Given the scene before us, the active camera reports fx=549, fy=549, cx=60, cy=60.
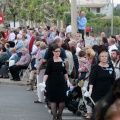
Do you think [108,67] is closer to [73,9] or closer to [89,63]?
[89,63]

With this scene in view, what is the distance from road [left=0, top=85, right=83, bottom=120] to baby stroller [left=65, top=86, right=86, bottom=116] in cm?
18

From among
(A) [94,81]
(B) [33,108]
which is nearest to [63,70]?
(A) [94,81]

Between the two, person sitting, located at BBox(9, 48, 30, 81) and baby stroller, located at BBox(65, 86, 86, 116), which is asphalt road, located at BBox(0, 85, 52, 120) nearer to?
baby stroller, located at BBox(65, 86, 86, 116)

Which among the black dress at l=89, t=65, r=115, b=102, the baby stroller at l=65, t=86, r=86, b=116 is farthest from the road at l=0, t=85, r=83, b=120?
the black dress at l=89, t=65, r=115, b=102

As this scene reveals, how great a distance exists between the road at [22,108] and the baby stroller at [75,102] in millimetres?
184

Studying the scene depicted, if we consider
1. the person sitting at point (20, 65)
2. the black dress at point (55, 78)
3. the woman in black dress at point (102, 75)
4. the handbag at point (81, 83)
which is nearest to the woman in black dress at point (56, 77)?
the black dress at point (55, 78)

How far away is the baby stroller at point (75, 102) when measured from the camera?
41.1 ft

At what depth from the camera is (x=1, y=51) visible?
22.9 m

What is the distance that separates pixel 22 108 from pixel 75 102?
177 cm

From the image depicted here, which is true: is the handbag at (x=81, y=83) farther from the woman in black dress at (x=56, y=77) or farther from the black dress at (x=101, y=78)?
the black dress at (x=101, y=78)

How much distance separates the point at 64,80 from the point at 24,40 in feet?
45.1

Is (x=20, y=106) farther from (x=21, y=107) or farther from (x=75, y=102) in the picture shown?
(x=75, y=102)

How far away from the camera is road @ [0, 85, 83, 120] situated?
12500 millimetres

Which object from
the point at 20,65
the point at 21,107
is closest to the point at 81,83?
the point at 21,107
